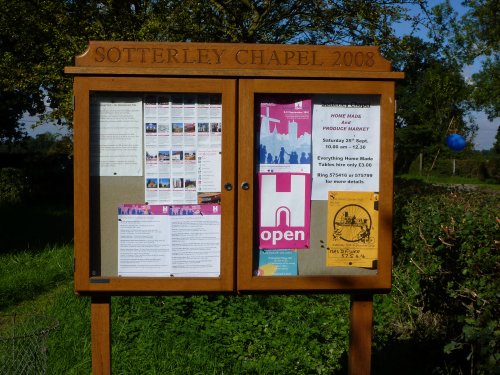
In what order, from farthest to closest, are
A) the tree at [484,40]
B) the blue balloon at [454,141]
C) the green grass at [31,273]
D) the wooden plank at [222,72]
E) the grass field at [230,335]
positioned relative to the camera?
1. the blue balloon at [454,141]
2. the tree at [484,40]
3. the green grass at [31,273]
4. the grass field at [230,335]
5. the wooden plank at [222,72]

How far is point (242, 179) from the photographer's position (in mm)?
3102

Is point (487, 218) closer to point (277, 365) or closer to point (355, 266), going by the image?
point (355, 266)

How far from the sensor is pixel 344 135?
3.18 metres

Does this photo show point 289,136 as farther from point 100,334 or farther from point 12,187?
point 12,187

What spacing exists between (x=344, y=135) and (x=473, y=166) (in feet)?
157

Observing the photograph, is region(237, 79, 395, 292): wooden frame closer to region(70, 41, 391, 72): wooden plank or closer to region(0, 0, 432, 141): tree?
region(70, 41, 391, 72): wooden plank

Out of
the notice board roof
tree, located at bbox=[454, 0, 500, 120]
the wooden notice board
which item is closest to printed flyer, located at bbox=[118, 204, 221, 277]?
the wooden notice board

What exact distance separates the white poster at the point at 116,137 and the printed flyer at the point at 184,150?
52 mm

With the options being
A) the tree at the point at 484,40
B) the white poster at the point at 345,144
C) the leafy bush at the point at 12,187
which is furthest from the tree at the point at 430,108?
the leafy bush at the point at 12,187

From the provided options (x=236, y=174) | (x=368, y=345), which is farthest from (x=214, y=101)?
(x=368, y=345)

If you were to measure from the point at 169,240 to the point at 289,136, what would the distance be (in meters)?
0.78

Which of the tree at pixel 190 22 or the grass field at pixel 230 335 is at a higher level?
the tree at pixel 190 22

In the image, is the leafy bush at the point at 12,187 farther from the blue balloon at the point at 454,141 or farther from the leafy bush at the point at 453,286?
the blue balloon at the point at 454,141

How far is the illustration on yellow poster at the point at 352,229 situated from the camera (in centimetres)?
317
